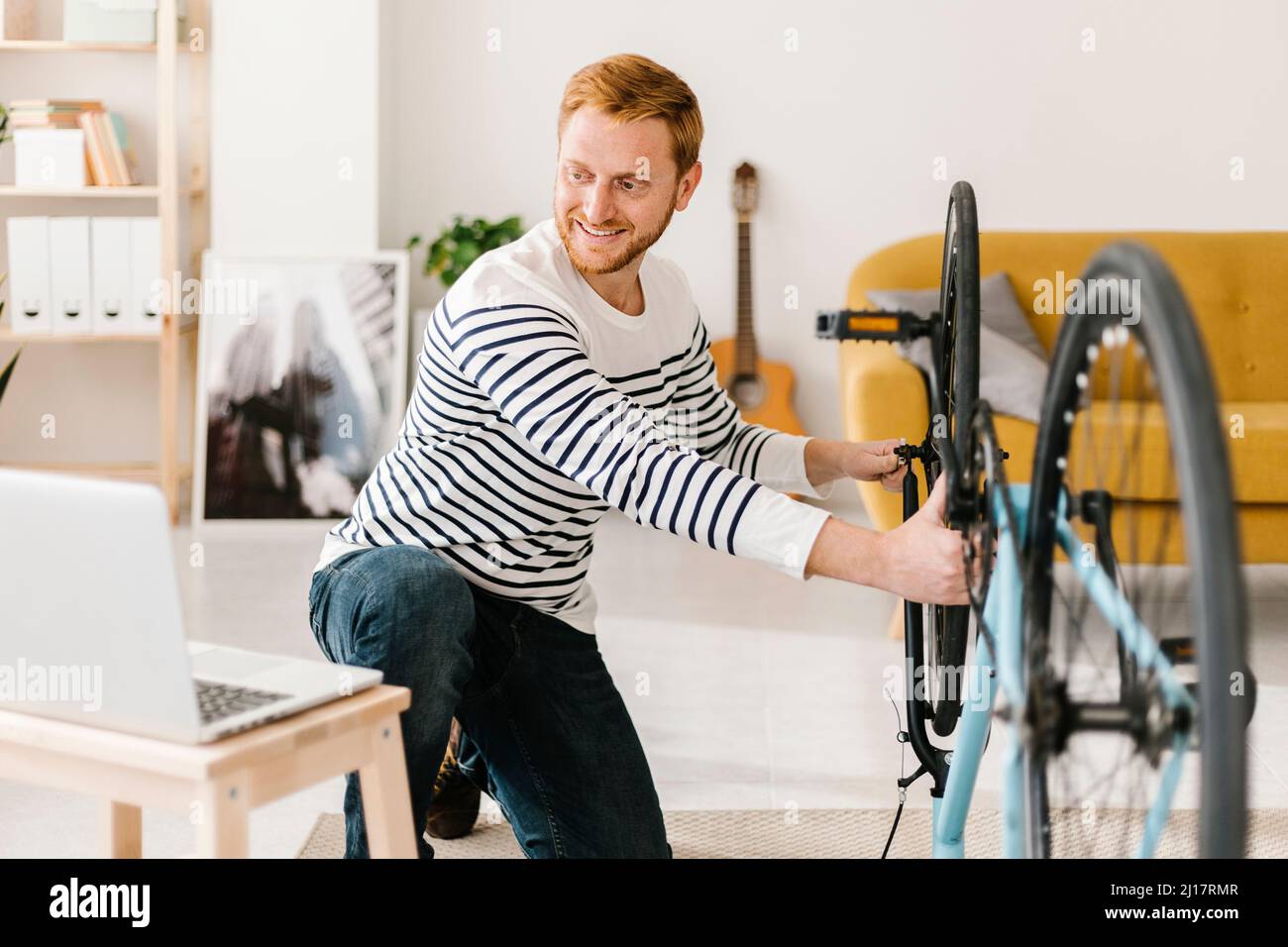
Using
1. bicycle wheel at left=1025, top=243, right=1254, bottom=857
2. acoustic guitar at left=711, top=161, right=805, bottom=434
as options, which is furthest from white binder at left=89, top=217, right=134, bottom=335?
bicycle wheel at left=1025, top=243, right=1254, bottom=857

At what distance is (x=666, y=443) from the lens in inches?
59.2

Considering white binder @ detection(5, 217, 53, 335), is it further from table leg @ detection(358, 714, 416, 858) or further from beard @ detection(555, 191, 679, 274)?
table leg @ detection(358, 714, 416, 858)

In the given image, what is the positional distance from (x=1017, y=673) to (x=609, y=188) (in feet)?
2.77

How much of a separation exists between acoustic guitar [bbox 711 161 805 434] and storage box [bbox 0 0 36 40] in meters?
2.08

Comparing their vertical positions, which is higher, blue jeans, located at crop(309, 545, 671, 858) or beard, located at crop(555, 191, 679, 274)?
Result: beard, located at crop(555, 191, 679, 274)

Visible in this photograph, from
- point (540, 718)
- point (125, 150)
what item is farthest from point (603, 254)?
point (125, 150)

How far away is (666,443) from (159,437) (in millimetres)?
3410

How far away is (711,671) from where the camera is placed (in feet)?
9.89

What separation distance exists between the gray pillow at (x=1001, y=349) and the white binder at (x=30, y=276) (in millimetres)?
2242

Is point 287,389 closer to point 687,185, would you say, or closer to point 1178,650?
point 687,185

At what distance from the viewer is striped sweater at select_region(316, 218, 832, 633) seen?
1.43m

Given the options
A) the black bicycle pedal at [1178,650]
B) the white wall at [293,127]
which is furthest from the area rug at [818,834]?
the white wall at [293,127]
